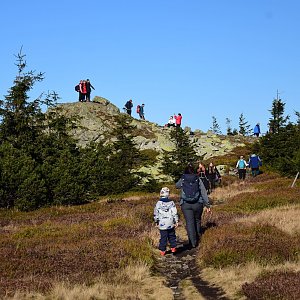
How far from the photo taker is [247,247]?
34.5ft

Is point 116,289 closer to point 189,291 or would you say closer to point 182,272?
point 189,291

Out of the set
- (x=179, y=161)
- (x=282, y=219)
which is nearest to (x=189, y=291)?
(x=282, y=219)

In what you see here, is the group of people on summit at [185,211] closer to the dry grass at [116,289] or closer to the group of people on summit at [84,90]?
the dry grass at [116,289]

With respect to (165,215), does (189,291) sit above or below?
below

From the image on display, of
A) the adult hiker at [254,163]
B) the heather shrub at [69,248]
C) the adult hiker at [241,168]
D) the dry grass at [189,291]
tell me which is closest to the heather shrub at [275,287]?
the dry grass at [189,291]

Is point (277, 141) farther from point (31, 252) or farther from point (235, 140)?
point (31, 252)

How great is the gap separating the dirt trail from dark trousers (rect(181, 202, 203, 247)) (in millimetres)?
377

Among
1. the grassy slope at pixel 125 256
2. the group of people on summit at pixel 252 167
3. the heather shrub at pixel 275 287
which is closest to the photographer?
the heather shrub at pixel 275 287

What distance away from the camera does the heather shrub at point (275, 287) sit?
7098 millimetres

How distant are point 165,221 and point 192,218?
3.37ft

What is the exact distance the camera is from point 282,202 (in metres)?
19.7

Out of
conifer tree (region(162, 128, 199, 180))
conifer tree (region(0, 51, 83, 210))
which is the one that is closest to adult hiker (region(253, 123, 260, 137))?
conifer tree (region(162, 128, 199, 180))

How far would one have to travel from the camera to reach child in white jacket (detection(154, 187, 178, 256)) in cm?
1225

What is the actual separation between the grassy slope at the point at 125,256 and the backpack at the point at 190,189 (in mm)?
1159
